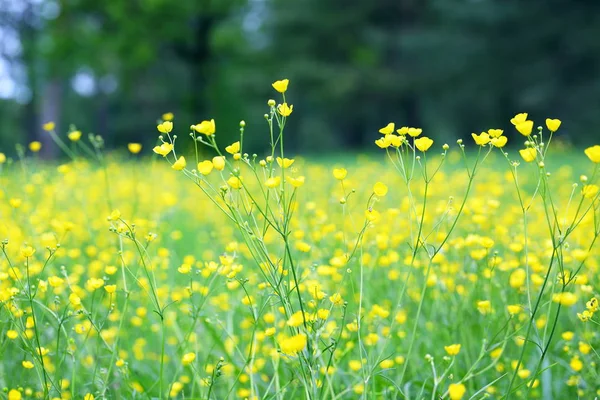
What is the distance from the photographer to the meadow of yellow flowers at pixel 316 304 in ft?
3.95

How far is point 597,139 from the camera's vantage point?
14.9 meters

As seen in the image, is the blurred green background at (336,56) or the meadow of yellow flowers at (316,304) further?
the blurred green background at (336,56)

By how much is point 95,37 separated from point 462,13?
1014cm

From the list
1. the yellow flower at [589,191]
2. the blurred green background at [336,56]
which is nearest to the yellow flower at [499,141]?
the yellow flower at [589,191]

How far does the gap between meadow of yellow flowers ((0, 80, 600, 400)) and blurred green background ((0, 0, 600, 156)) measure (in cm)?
1099

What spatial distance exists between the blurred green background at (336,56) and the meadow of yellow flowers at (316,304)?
36.0 ft

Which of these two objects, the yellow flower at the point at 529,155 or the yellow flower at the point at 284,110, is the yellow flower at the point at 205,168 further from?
the yellow flower at the point at 529,155

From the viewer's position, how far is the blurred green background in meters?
13.0

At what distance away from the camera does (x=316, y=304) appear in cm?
124

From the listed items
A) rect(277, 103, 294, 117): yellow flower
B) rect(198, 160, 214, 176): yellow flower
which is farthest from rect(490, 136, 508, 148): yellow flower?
rect(198, 160, 214, 176): yellow flower

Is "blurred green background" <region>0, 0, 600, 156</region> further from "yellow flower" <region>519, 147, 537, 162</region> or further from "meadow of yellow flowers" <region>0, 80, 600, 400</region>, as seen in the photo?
"yellow flower" <region>519, 147, 537, 162</region>

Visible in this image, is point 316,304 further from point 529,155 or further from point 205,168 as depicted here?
point 529,155

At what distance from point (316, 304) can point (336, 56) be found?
63.0ft

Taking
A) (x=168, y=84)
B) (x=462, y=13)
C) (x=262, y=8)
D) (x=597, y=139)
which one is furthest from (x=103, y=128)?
(x=597, y=139)
